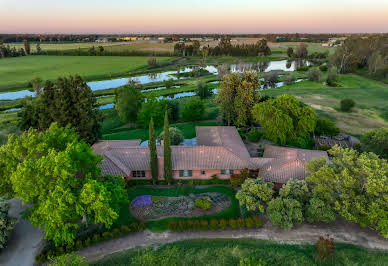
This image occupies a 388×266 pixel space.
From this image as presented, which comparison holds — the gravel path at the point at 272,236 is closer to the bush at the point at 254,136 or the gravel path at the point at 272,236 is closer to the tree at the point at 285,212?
the tree at the point at 285,212

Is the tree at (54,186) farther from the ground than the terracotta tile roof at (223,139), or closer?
farther from the ground

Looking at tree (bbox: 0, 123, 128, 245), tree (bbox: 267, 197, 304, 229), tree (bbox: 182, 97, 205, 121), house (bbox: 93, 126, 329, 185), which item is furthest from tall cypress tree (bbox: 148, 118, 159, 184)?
tree (bbox: 182, 97, 205, 121)

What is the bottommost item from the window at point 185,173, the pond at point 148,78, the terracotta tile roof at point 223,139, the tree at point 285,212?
the window at point 185,173

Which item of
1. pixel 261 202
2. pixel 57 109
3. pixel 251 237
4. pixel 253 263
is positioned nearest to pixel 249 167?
pixel 261 202

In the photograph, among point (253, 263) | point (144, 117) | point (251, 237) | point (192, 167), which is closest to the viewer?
point (253, 263)

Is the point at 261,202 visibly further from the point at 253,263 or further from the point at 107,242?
the point at 107,242

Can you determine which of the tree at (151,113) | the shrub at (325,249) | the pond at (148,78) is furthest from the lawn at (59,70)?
the shrub at (325,249)

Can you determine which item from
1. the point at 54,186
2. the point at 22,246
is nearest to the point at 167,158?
the point at 54,186
